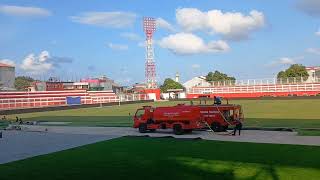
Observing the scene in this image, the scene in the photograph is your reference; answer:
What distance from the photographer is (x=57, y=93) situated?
76.3 metres

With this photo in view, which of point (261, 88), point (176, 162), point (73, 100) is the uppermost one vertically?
point (261, 88)

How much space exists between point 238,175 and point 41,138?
14569 mm

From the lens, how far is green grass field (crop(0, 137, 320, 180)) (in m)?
11.6

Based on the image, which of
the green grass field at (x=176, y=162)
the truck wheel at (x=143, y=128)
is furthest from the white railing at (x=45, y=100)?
the green grass field at (x=176, y=162)

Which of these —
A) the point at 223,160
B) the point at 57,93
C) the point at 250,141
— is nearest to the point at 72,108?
the point at 57,93

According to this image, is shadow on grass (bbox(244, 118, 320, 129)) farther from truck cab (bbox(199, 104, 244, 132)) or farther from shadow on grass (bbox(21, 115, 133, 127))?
shadow on grass (bbox(21, 115, 133, 127))

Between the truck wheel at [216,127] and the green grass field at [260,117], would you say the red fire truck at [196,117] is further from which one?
the green grass field at [260,117]

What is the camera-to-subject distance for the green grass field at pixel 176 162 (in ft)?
38.1

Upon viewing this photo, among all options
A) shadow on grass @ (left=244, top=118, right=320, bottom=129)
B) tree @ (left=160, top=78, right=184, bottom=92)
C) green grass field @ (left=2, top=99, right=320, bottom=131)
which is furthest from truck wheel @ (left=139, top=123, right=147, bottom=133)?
tree @ (left=160, top=78, right=184, bottom=92)

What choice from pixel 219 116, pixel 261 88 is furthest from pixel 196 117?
pixel 261 88

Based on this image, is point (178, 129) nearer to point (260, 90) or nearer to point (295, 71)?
point (260, 90)

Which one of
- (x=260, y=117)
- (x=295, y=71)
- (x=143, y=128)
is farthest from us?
(x=295, y=71)

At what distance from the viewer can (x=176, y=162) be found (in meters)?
13.7

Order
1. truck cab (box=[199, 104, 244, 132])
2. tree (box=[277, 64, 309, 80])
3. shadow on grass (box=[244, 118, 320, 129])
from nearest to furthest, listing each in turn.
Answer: truck cab (box=[199, 104, 244, 132]) < shadow on grass (box=[244, 118, 320, 129]) < tree (box=[277, 64, 309, 80])
